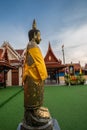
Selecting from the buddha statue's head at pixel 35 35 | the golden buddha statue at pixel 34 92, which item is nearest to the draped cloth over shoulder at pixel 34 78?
the golden buddha statue at pixel 34 92

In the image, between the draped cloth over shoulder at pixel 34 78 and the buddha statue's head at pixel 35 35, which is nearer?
the draped cloth over shoulder at pixel 34 78

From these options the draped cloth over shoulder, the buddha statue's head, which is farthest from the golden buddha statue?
the buddha statue's head

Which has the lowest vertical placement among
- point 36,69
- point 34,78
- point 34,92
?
point 34,92

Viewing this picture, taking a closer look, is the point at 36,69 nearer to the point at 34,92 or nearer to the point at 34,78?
the point at 34,78

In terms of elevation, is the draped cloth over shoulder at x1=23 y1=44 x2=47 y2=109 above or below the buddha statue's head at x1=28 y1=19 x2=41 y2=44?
below

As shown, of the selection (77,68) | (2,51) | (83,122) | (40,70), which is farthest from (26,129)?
(77,68)

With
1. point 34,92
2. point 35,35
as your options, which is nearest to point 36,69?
point 34,92

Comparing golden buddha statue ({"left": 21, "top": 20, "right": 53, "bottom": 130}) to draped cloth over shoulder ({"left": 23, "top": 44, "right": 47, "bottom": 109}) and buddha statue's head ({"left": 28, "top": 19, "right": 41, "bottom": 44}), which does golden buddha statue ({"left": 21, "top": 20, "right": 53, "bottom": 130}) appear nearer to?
draped cloth over shoulder ({"left": 23, "top": 44, "right": 47, "bottom": 109})

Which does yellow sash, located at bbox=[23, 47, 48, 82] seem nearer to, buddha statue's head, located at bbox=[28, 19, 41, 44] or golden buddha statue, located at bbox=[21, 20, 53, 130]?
Result: golden buddha statue, located at bbox=[21, 20, 53, 130]

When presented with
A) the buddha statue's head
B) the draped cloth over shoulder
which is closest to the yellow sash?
the draped cloth over shoulder

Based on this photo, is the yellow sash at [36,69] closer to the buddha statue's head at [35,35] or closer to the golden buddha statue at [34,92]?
the golden buddha statue at [34,92]

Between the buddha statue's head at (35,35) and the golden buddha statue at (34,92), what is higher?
the buddha statue's head at (35,35)

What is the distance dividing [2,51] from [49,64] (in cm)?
576

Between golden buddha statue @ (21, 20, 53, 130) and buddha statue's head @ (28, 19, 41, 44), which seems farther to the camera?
buddha statue's head @ (28, 19, 41, 44)
